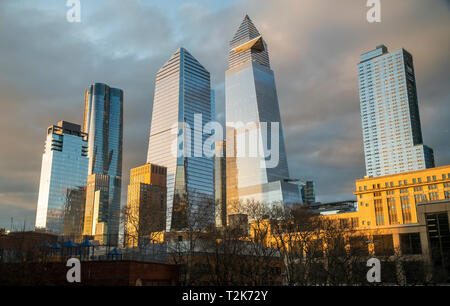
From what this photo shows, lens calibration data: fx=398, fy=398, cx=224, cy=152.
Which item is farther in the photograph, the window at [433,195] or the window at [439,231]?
the window at [433,195]

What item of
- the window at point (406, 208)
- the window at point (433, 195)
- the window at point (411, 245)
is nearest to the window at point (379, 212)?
the window at point (406, 208)

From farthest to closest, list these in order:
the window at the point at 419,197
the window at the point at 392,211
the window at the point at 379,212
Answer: the window at the point at 379,212
the window at the point at 392,211
the window at the point at 419,197

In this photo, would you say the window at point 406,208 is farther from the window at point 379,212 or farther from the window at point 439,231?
the window at point 439,231

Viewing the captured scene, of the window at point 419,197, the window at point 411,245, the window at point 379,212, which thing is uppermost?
the window at point 419,197

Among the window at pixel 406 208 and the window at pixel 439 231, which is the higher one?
the window at pixel 406 208

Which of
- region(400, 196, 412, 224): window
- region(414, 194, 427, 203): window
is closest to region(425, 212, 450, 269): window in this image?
region(414, 194, 427, 203): window

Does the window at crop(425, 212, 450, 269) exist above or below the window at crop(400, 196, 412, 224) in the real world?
below

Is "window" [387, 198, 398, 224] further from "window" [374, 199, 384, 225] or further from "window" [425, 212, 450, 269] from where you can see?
"window" [425, 212, 450, 269]

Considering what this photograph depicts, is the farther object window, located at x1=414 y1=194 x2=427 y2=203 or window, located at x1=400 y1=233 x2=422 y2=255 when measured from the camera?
window, located at x1=414 y1=194 x2=427 y2=203
